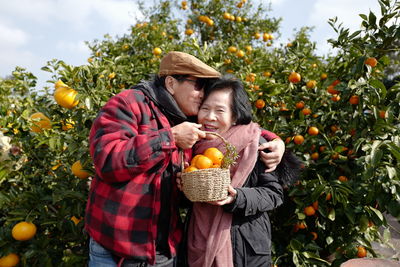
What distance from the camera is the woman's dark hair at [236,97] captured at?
141 cm

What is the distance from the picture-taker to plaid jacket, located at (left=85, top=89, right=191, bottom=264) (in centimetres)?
105

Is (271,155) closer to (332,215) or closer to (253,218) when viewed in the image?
(253,218)

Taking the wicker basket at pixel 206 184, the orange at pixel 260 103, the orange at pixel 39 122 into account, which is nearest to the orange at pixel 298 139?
the orange at pixel 260 103

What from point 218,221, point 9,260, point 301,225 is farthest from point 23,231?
point 301,225

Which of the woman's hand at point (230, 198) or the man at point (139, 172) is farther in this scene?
the woman's hand at point (230, 198)

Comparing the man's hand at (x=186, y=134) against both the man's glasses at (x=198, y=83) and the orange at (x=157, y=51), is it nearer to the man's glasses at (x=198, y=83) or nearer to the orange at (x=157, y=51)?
the man's glasses at (x=198, y=83)

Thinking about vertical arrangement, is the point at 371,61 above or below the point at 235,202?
above

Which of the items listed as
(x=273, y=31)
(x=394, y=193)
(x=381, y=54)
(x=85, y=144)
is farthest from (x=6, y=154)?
(x=273, y=31)

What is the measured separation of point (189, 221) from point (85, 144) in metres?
0.76

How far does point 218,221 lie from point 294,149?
1.07 meters

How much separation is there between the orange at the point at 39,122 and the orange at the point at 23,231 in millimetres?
548

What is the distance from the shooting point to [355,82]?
1821 mm

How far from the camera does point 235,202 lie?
1.22m

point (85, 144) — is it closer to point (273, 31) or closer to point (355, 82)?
point (355, 82)
